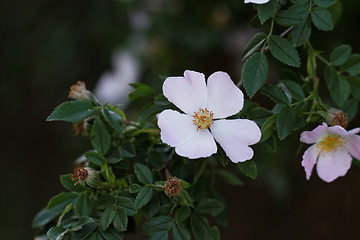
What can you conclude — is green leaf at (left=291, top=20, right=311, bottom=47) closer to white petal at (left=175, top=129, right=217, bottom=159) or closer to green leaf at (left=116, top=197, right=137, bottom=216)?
white petal at (left=175, top=129, right=217, bottom=159)

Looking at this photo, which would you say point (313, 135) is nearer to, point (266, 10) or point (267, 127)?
point (267, 127)

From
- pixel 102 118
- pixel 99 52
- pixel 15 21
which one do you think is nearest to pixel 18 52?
pixel 15 21

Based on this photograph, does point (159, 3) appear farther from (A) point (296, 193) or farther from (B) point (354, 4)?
(A) point (296, 193)

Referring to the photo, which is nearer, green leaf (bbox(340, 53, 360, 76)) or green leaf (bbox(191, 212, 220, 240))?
green leaf (bbox(191, 212, 220, 240))

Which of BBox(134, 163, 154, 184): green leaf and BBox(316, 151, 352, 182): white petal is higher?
BBox(134, 163, 154, 184): green leaf

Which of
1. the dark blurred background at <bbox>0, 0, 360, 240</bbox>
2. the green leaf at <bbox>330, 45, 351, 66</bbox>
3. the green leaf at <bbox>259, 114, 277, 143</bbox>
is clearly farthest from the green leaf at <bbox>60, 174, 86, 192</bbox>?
the dark blurred background at <bbox>0, 0, 360, 240</bbox>

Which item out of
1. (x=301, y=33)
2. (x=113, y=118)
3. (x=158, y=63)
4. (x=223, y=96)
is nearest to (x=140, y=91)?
(x=113, y=118)

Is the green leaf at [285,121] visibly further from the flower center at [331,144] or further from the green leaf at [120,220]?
the green leaf at [120,220]
